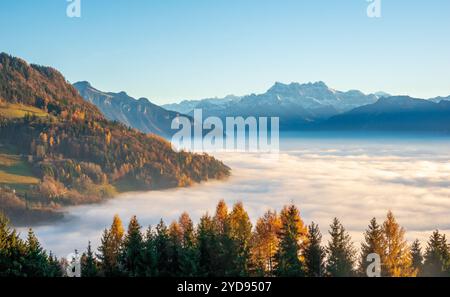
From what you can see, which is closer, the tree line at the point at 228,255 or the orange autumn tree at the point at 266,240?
the tree line at the point at 228,255

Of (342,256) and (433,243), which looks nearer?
(342,256)

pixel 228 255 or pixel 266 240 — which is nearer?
pixel 228 255

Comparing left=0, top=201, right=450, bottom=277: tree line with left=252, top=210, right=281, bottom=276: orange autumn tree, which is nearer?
left=0, top=201, right=450, bottom=277: tree line

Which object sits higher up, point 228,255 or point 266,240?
point 228,255

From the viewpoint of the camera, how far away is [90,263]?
6197 cm

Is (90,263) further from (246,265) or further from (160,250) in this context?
(246,265)
